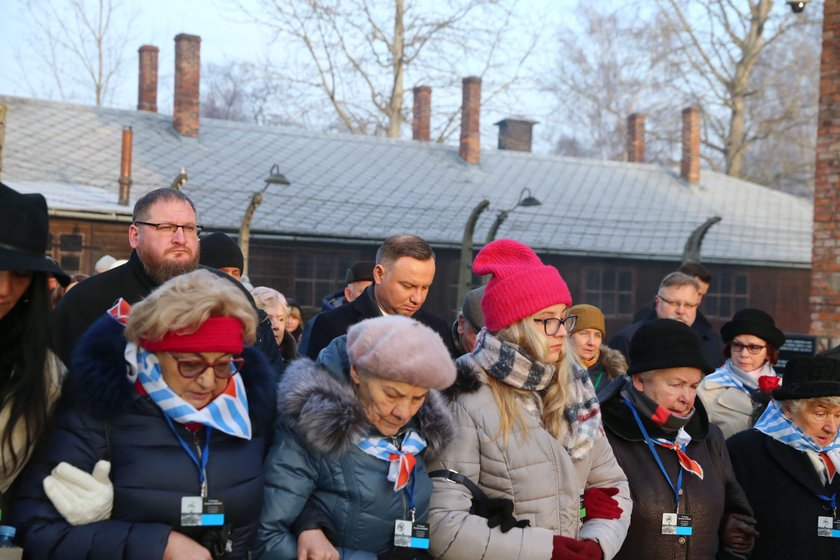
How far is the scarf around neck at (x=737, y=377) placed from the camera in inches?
226

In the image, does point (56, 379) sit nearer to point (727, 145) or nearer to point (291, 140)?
point (291, 140)

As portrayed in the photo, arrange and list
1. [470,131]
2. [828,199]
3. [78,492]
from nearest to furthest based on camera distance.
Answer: [78,492] → [828,199] → [470,131]

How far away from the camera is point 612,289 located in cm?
2620

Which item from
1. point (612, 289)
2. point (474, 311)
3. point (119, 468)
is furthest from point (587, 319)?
point (612, 289)

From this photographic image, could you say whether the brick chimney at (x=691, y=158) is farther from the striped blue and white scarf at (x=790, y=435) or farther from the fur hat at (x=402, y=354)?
the fur hat at (x=402, y=354)

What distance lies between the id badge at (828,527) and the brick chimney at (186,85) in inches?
917

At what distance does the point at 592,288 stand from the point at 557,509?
74.0ft

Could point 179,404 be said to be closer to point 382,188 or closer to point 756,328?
point 756,328

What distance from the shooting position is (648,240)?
1030 inches

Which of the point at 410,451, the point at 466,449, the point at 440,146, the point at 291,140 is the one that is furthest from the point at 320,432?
the point at 440,146

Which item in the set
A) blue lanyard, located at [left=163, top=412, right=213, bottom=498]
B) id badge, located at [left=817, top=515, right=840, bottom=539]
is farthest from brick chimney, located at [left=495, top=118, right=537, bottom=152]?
blue lanyard, located at [left=163, top=412, right=213, bottom=498]

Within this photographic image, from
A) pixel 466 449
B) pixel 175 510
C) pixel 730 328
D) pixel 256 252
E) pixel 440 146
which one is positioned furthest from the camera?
pixel 440 146

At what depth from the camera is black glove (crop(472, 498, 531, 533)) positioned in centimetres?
354

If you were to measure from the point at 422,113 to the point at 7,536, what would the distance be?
2993 cm
